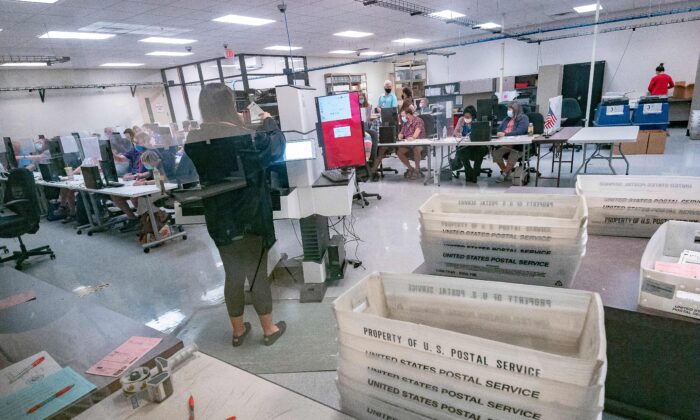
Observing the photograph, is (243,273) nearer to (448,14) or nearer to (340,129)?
(340,129)

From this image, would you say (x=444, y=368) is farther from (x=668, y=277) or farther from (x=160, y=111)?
(x=160, y=111)

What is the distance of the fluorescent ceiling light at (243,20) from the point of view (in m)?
6.03

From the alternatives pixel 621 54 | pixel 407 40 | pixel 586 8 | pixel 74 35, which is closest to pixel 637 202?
pixel 74 35

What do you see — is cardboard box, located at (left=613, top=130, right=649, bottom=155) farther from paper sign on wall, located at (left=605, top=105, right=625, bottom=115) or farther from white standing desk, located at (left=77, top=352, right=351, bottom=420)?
white standing desk, located at (left=77, top=352, right=351, bottom=420)

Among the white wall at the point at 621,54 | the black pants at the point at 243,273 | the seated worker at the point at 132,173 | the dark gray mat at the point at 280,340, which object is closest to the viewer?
the dark gray mat at the point at 280,340

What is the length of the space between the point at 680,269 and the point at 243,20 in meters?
7.18

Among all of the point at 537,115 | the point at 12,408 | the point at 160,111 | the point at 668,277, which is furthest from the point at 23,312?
the point at 537,115

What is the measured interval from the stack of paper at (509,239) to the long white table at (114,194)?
2963 millimetres

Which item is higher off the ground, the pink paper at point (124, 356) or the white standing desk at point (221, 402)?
the white standing desk at point (221, 402)

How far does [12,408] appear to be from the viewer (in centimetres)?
84

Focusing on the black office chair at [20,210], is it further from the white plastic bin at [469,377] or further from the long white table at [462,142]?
the long white table at [462,142]

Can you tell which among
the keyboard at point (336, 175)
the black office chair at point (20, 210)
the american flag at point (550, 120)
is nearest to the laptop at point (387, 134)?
the american flag at point (550, 120)

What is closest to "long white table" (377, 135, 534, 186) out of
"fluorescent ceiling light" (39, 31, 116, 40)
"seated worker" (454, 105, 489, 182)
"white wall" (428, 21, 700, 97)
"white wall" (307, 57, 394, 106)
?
"seated worker" (454, 105, 489, 182)

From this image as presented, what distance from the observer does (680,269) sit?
89 centimetres
